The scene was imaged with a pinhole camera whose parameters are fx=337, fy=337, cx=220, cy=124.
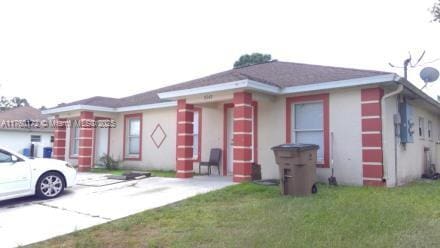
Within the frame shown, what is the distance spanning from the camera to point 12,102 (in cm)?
5131

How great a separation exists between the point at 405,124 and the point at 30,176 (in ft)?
32.9

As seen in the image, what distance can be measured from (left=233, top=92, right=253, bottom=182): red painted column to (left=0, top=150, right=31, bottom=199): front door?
493 centimetres

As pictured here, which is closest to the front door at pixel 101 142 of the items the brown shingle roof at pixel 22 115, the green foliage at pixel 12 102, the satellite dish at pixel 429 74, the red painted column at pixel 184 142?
the red painted column at pixel 184 142

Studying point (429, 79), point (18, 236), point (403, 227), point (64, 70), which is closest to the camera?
point (403, 227)

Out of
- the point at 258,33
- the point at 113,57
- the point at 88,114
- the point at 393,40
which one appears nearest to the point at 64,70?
the point at 113,57

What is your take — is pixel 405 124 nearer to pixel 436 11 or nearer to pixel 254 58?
pixel 436 11

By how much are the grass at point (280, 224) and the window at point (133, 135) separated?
26.1 feet

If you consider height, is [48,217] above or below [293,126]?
below

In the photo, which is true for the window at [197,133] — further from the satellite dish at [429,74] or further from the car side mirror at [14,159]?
the satellite dish at [429,74]

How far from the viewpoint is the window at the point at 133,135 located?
14.5 metres

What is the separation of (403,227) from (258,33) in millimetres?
15074

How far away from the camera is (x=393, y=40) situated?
18047mm

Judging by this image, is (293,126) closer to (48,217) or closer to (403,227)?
(403,227)

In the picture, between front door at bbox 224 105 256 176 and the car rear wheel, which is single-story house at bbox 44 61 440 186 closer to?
front door at bbox 224 105 256 176
